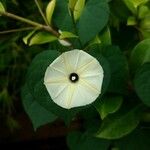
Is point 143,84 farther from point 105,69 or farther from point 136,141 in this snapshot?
point 136,141

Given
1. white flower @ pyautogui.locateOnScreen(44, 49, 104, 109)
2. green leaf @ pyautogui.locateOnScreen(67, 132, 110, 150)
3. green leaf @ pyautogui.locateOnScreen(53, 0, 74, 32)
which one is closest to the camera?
white flower @ pyautogui.locateOnScreen(44, 49, 104, 109)

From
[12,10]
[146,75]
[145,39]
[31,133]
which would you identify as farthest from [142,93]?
[31,133]

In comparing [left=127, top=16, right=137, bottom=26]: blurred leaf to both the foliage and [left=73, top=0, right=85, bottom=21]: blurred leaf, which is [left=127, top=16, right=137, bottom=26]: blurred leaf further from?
[left=73, top=0, right=85, bottom=21]: blurred leaf

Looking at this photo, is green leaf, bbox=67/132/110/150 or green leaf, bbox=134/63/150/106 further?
green leaf, bbox=67/132/110/150

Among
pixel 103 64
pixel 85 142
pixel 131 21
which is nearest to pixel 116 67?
pixel 103 64

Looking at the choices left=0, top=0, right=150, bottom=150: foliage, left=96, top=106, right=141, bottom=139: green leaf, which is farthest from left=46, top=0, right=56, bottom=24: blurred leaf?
left=96, top=106, right=141, bottom=139: green leaf

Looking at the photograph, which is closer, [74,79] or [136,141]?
[74,79]
